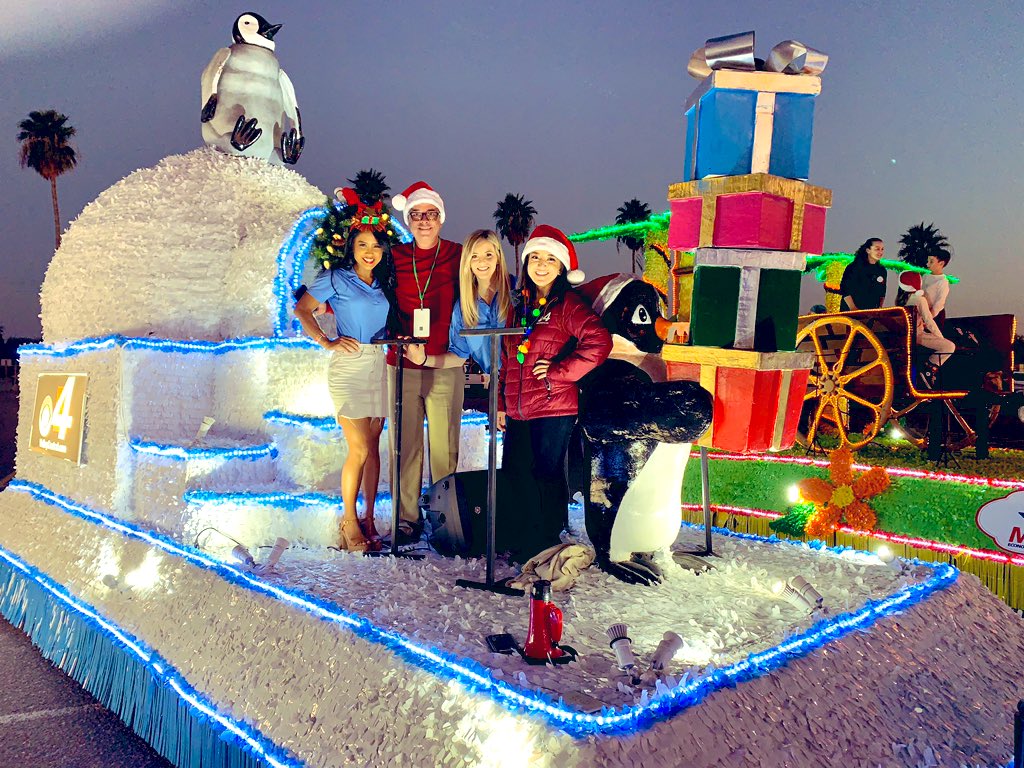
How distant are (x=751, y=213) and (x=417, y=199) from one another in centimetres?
189

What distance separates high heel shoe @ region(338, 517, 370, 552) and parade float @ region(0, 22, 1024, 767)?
108 millimetres

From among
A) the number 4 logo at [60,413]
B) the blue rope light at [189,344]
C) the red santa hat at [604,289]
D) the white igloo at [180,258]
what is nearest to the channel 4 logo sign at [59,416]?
the number 4 logo at [60,413]

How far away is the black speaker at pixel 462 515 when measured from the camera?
414 cm

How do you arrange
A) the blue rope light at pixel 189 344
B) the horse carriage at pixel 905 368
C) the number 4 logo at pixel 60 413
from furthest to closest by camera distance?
1. the horse carriage at pixel 905 368
2. the number 4 logo at pixel 60 413
3. the blue rope light at pixel 189 344

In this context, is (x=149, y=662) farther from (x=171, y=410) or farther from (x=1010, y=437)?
→ (x=1010, y=437)

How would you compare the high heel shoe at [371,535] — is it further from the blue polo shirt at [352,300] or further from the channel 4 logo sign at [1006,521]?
the channel 4 logo sign at [1006,521]

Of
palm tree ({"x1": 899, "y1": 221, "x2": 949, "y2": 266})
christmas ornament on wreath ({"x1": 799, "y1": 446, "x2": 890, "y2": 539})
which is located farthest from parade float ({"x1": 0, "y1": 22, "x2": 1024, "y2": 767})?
palm tree ({"x1": 899, "y1": 221, "x2": 949, "y2": 266})

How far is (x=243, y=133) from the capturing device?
19.6 feet

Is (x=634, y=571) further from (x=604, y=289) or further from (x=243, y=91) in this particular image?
(x=243, y=91)

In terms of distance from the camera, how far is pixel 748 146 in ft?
10.6

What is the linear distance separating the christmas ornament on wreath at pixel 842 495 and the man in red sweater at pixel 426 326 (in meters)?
3.84

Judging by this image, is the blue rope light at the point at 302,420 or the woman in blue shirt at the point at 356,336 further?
the blue rope light at the point at 302,420

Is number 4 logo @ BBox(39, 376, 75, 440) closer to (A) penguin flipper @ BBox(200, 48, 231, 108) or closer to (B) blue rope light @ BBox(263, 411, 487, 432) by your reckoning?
(B) blue rope light @ BBox(263, 411, 487, 432)

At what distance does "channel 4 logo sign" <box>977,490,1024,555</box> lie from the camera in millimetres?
5633
